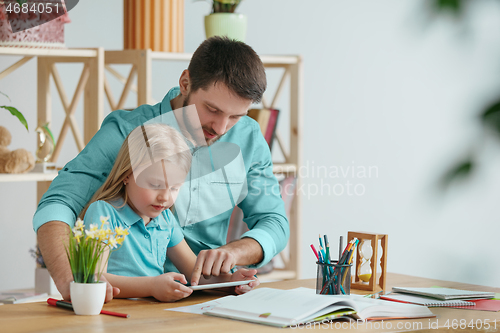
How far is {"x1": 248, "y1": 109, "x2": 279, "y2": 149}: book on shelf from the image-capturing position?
2.57 metres

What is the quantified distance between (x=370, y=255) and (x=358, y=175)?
203cm

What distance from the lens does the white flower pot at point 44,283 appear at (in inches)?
86.0

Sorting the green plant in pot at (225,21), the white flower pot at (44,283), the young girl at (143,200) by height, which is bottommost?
the white flower pot at (44,283)

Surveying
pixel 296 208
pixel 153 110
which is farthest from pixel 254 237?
pixel 296 208

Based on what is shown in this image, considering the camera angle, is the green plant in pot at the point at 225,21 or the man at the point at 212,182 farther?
the green plant in pot at the point at 225,21

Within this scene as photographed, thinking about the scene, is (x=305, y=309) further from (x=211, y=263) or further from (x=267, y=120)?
(x=267, y=120)

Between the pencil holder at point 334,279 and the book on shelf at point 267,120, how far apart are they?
1.38 meters

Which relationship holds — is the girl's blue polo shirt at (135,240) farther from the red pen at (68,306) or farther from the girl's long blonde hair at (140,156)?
the red pen at (68,306)

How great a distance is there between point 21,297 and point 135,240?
957 mm

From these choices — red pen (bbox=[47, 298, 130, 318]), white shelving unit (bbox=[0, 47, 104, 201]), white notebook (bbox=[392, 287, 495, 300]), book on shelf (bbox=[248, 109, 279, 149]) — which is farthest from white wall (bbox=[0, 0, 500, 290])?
red pen (bbox=[47, 298, 130, 318])

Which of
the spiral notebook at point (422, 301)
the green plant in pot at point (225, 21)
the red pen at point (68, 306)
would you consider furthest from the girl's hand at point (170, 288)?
the green plant in pot at point (225, 21)

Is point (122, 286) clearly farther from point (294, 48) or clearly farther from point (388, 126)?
point (388, 126)

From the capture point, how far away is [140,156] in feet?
4.60

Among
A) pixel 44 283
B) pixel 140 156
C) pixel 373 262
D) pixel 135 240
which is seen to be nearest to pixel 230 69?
pixel 140 156
